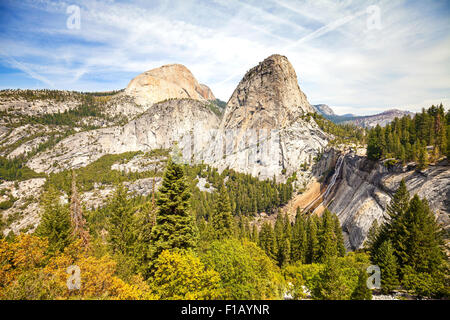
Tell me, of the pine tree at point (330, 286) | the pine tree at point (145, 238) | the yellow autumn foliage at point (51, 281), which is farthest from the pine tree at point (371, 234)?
the yellow autumn foliage at point (51, 281)

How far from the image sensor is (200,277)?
Result: 12.2 m

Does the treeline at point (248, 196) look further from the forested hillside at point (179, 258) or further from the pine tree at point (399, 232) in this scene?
the pine tree at point (399, 232)

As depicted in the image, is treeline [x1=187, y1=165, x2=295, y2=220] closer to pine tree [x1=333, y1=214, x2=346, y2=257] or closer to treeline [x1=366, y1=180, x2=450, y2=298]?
pine tree [x1=333, y1=214, x2=346, y2=257]

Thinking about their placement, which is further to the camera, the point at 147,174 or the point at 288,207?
the point at 147,174

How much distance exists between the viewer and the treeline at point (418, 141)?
42375 millimetres

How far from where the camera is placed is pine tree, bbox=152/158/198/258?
17453 millimetres

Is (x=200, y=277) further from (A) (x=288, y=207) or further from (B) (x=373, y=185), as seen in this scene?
(A) (x=288, y=207)

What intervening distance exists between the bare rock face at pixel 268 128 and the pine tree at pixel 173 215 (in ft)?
364

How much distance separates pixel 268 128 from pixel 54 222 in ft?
456

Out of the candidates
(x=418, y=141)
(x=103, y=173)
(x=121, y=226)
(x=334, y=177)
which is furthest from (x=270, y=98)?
(x=103, y=173)

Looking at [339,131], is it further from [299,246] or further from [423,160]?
[299,246]
